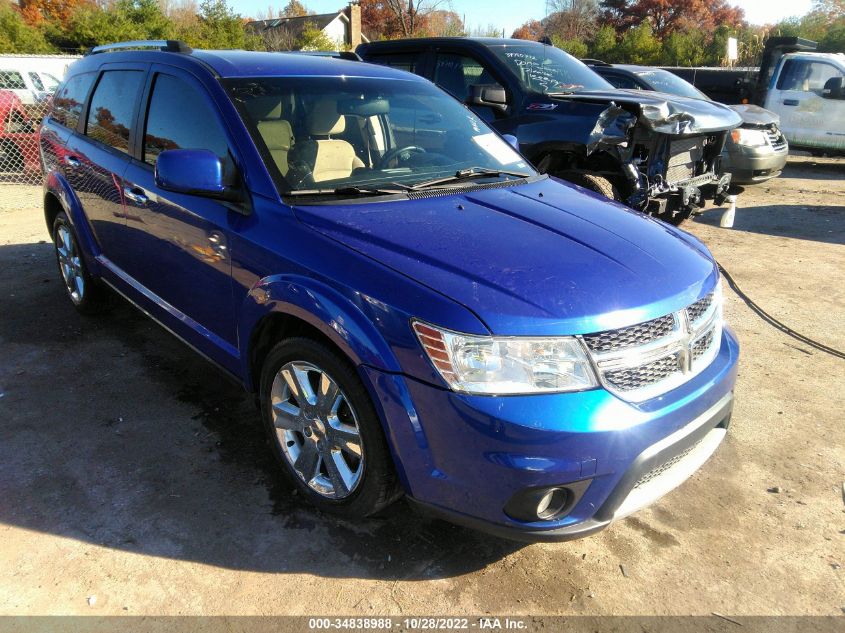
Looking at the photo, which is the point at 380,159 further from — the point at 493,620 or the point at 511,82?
the point at 511,82

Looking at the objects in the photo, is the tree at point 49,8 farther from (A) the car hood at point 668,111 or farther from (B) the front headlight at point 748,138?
(A) the car hood at point 668,111

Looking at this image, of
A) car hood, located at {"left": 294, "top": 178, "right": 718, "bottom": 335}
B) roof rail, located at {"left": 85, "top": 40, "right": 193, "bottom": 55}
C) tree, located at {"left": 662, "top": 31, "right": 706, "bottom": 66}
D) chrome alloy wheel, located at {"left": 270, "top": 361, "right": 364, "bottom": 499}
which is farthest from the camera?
tree, located at {"left": 662, "top": 31, "right": 706, "bottom": 66}

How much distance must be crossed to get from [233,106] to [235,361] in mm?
→ 1166

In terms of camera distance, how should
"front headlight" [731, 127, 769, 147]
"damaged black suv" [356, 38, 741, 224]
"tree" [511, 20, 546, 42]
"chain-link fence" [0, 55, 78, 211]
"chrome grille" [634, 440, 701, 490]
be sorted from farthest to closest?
"tree" [511, 20, 546, 42] → "chain-link fence" [0, 55, 78, 211] → "front headlight" [731, 127, 769, 147] → "damaged black suv" [356, 38, 741, 224] → "chrome grille" [634, 440, 701, 490]

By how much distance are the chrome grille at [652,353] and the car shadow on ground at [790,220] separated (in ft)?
19.3

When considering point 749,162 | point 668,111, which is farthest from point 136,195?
point 749,162

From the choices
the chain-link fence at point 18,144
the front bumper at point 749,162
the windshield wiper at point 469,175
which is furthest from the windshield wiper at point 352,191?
the chain-link fence at point 18,144

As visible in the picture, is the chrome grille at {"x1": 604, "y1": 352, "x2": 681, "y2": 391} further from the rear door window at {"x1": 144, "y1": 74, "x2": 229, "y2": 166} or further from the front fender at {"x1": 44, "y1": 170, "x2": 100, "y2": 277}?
the front fender at {"x1": 44, "y1": 170, "x2": 100, "y2": 277}

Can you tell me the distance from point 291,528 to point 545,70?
5.52 meters

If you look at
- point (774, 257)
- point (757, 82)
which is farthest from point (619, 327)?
point (757, 82)

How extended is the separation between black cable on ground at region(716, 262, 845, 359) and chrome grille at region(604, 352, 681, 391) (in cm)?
280

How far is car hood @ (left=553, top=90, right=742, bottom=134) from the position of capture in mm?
5688

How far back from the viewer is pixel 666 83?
955cm

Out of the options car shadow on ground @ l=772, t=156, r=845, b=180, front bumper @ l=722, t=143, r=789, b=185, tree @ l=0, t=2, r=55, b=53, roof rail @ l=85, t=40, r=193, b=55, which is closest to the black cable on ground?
front bumper @ l=722, t=143, r=789, b=185
